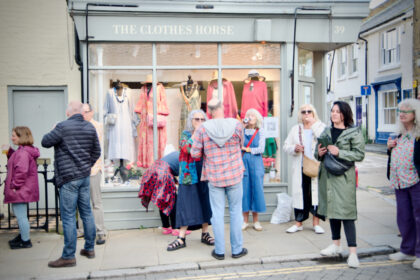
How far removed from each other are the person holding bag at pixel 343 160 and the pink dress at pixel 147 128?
3456 millimetres

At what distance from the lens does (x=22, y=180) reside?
5.89 metres

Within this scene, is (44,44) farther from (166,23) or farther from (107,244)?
(107,244)

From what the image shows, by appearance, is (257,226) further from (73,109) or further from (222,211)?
(73,109)

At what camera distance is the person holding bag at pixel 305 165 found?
255 inches

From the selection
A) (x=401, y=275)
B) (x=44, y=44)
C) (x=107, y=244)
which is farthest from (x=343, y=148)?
(x=44, y=44)

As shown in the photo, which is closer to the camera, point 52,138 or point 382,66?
point 52,138

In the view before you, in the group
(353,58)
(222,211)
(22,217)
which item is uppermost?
(353,58)

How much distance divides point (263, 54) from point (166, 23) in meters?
1.92

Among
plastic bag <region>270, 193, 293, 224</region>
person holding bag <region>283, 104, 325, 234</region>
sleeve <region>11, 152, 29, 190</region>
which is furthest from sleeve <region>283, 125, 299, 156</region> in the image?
sleeve <region>11, 152, 29, 190</region>

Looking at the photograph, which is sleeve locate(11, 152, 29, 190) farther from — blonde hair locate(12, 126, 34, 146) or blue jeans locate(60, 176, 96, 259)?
blue jeans locate(60, 176, 96, 259)

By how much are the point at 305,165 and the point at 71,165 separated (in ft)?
11.7

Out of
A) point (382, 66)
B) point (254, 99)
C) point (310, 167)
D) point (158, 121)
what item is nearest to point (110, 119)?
point (158, 121)

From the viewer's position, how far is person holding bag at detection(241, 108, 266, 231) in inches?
265

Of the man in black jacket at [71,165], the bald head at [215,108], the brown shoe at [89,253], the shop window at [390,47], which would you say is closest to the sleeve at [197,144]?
the bald head at [215,108]
